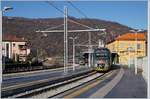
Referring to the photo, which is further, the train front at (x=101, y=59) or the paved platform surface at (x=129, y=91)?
the train front at (x=101, y=59)

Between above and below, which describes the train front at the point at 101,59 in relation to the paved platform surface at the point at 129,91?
above

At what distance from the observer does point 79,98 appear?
20.9m

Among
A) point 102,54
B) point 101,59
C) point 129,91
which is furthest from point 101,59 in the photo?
point 129,91

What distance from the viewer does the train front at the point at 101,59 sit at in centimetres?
5631

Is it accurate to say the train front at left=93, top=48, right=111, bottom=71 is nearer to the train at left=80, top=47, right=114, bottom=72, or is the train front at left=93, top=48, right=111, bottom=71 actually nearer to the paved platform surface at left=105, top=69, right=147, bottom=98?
the train at left=80, top=47, right=114, bottom=72

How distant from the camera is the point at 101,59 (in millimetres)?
56469

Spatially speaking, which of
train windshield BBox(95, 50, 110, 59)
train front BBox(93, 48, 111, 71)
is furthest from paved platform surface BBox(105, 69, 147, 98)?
train front BBox(93, 48, 111, 71)

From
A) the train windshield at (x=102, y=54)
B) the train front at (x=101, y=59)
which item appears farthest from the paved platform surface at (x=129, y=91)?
the train front at (x=101, y=59)

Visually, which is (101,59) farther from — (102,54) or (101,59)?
(102,54)

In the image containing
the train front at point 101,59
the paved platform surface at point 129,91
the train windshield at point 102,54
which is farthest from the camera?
the train front at point 101,59

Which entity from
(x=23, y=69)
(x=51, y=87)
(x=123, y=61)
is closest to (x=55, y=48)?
(x=123, y=61)

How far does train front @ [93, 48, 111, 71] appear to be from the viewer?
2217 inches

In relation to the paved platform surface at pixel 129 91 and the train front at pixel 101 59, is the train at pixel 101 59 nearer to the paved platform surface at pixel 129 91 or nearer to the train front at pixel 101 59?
the train front at pixel 101 59

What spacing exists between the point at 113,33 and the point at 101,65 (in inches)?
3377
